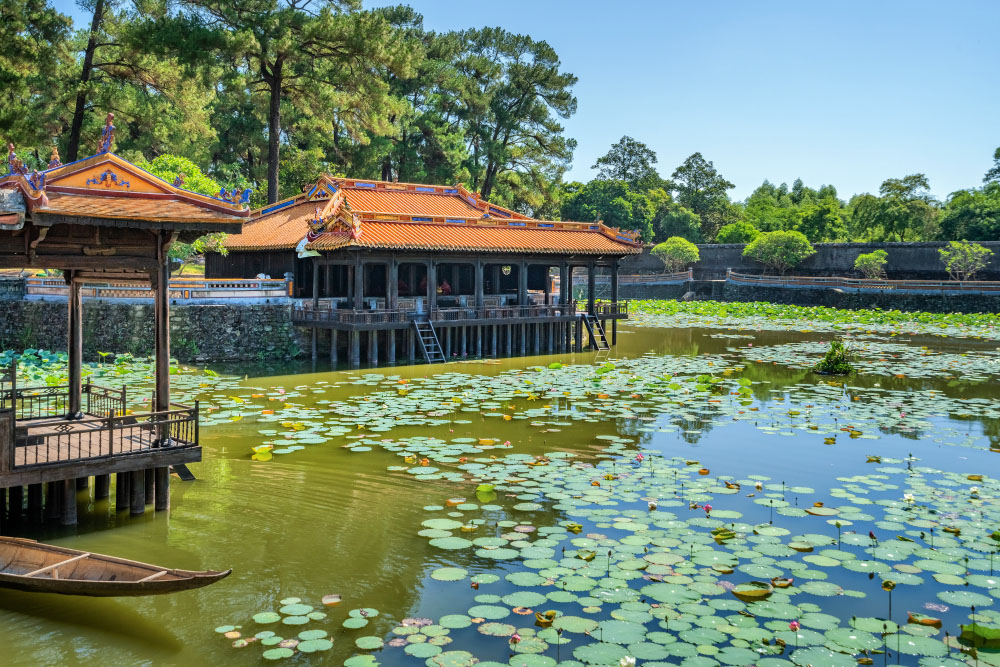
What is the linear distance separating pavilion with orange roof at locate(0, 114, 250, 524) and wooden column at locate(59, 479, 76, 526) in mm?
10

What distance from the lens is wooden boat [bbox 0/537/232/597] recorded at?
6.27 m

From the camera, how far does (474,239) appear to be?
24422 mm

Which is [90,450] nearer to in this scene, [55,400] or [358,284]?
[55,400]

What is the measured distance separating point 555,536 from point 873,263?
42.2m

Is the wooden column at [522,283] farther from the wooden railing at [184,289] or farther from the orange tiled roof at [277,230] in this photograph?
the wooden railing at [184,289]

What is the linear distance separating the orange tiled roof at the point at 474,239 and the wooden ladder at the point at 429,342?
6.73 feet

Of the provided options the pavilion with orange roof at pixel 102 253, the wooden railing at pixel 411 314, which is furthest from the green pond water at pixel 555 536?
the wooden railing at pixel 411 314

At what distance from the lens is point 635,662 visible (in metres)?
5.83

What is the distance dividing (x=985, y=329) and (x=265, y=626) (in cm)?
3344

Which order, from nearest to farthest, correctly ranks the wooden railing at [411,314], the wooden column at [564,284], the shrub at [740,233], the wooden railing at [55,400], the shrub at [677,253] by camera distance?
the wooden railing at [55,400], the wooden railing at [411,314], the wooden column at [564,284], the shrub at [677,253], the shrub at [740,233]

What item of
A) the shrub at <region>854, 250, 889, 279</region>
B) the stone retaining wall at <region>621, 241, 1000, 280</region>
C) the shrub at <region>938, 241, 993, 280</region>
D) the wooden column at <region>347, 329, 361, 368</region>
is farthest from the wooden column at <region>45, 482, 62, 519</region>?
the stone retaining wall at <region>621, 241, 1000, 280</region>

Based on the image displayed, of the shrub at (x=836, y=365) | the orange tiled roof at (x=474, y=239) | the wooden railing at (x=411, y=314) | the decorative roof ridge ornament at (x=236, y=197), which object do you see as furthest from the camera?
the orange tiled roof at (x=474, y=239)

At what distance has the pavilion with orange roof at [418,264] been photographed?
22.2 metres

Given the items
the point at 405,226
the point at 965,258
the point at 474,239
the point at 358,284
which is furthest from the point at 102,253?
the point at 965,258
